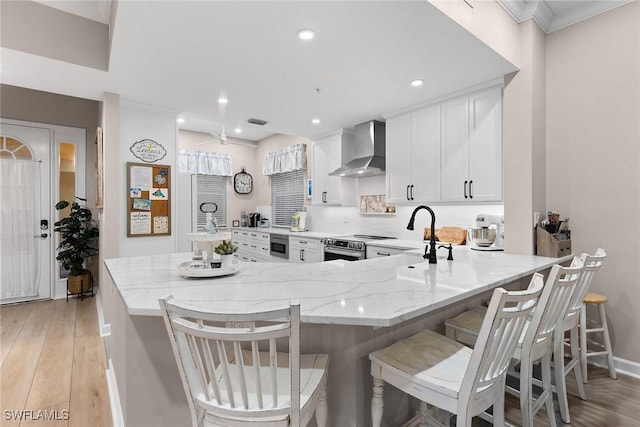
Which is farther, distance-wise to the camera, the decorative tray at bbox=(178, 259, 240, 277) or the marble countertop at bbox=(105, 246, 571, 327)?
the decorative tray at bbox=(178, 259, 240, 277)

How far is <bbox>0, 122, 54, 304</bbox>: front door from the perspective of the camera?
4.19m

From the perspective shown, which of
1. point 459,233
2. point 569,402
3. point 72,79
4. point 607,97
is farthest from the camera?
point 459,233

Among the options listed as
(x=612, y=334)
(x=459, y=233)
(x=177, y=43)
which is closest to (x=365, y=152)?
(x=459, y=233)

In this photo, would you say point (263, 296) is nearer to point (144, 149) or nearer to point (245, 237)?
point (144, 149)

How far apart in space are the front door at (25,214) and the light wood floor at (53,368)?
43cm

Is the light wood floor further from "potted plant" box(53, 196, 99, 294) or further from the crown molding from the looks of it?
the crown molding

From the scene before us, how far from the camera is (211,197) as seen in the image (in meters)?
6.25

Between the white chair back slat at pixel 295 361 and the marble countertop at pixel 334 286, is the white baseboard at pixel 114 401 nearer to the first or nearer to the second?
the marble countertop at pixel 334 286

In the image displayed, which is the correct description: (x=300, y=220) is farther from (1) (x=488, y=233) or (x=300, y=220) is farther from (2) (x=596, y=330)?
(2) (x=596, y=330)

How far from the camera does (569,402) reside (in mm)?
2119

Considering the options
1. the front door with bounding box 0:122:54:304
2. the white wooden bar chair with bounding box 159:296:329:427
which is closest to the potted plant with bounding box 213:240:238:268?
the white wooden bar chair with bounding box 159:296:329:427

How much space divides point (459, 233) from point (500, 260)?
1.15 m

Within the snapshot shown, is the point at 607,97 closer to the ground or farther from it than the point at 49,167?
farther from it

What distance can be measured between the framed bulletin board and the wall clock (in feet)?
9.14
